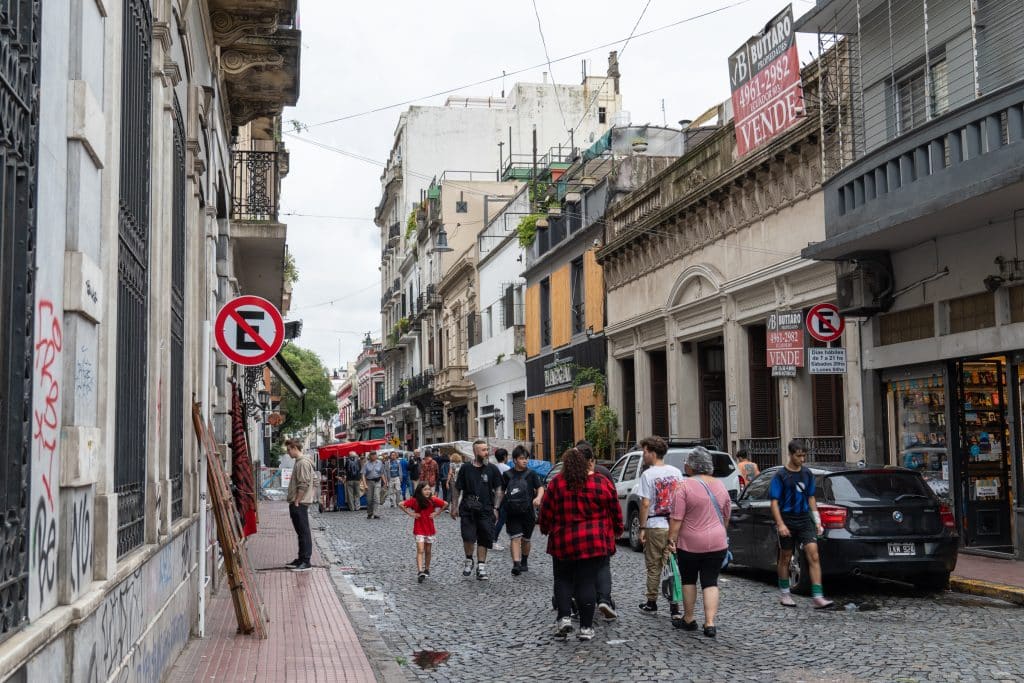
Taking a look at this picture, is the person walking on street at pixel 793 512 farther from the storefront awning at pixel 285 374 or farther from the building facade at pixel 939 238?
the storefront awning at pixel 285 374

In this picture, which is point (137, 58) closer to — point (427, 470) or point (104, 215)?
point (104, 215)

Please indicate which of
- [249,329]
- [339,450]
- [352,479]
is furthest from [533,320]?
[249,329]

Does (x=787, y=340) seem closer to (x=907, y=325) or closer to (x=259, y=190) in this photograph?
(x=907, y=325)

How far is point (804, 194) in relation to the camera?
2042cm

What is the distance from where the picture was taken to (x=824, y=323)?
18.1 meters

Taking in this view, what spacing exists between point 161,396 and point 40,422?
4.08 meters

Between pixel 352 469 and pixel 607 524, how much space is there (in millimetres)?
22384

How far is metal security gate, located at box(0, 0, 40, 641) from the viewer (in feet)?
12.5

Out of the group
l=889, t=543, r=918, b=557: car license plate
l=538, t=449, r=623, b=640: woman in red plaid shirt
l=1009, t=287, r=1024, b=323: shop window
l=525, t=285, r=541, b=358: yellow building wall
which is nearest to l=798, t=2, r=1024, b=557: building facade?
l=1009, t=287, r=1024, b=323: shop window

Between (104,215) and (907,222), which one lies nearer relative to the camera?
(104,215)

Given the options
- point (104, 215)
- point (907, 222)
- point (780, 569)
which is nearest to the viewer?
point (104, 215)

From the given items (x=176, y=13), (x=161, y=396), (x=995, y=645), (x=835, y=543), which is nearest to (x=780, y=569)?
(x=835, y=543)

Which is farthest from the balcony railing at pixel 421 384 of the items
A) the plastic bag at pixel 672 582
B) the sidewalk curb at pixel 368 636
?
the plastic bag at pixel 672 582

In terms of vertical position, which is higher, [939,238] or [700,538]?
[939,238]
